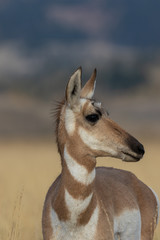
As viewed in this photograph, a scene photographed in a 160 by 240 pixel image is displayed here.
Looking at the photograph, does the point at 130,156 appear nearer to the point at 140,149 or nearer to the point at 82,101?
the point at 140,149

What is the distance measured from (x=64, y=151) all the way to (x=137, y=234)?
8.42ft

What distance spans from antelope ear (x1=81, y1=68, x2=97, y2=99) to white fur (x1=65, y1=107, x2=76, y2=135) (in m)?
0.68

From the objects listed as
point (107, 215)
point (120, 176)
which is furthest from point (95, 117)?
point (120, 176)

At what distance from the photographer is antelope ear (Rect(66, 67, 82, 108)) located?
7594 mm

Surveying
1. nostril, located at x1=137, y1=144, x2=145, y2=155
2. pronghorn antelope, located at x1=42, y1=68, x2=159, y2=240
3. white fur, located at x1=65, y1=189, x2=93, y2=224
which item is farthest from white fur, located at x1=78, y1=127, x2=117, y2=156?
white fur, located at x1=65, y1=189, x2=93, y2=224

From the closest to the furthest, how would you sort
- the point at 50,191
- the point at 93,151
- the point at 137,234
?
1. the point at 93,151
2. the point at 50,191
3. the point at 137,234

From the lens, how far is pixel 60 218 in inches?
307

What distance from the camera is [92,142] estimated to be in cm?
764

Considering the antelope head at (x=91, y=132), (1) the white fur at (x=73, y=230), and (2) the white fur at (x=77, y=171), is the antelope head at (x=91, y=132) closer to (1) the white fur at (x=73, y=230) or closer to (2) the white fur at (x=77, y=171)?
(2) the white fur at (x=77, y=171)

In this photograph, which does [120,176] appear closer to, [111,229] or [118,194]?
[118,194]

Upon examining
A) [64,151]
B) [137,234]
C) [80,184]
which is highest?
[64,151]

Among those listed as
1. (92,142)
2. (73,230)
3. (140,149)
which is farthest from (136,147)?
(73,230)

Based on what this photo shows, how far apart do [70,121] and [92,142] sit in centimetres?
50

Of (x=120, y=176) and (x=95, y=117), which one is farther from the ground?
(x=95, y=117)
